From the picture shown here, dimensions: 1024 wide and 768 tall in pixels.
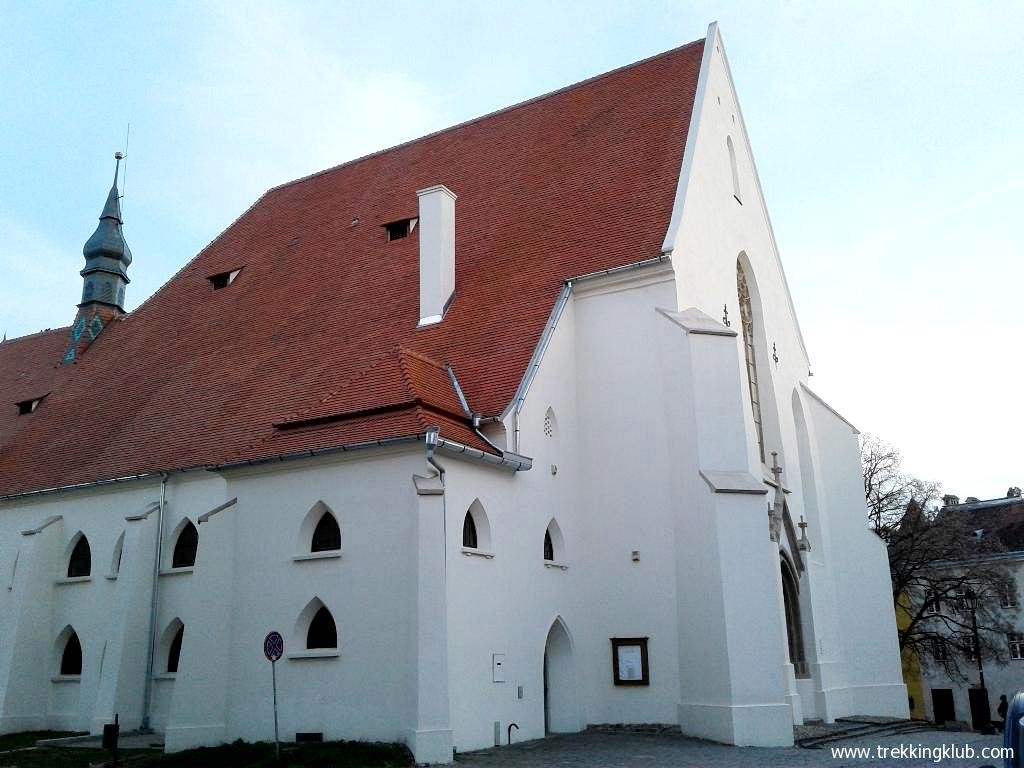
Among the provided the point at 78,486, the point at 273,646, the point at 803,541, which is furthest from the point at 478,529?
the point at 78,486

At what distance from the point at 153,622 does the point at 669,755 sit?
876 centimetres

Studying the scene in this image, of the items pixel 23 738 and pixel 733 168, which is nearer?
pixel 23 738

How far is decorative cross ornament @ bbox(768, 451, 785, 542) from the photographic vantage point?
1584 cm

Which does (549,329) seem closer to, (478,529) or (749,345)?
(478,529)

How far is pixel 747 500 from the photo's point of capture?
1317cm

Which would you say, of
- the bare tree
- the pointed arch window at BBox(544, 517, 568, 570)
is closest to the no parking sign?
the pointed arch window at BBox(544, 517, 568, 570)

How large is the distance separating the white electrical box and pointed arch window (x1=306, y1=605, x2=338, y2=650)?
6.82 ft

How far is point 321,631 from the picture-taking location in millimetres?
12156

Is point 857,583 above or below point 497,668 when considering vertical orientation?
above

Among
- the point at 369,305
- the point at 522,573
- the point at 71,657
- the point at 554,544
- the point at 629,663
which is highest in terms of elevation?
the point at 369,305

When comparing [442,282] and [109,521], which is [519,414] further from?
[109,521]

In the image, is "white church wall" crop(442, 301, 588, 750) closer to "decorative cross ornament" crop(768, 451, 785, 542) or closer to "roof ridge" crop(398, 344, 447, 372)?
"roof ridge" crop(398, 344, 447, 372)

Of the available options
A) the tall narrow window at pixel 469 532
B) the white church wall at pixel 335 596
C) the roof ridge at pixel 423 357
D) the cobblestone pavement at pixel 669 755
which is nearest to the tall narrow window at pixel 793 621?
the cobblestone pavement at pixel 669 755

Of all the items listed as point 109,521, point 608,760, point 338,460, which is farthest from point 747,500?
point 109,521
